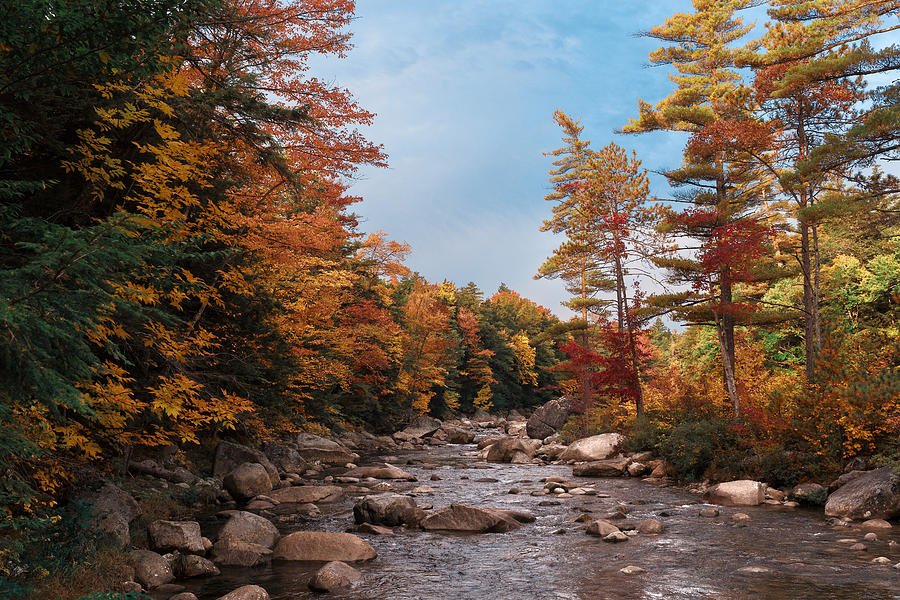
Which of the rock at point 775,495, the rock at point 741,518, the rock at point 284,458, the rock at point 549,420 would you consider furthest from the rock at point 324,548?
the rock at point 549,420

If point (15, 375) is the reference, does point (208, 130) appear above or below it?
above

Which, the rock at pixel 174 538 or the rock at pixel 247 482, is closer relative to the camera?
the rock at pixel 174 538

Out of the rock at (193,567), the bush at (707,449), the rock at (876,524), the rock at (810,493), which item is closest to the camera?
the rock at (193,567)

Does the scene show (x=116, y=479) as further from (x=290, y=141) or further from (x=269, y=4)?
(x=269, y=4)

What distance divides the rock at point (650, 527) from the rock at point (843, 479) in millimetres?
4464

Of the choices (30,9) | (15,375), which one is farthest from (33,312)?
(30,9)

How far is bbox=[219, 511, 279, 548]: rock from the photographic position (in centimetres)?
934

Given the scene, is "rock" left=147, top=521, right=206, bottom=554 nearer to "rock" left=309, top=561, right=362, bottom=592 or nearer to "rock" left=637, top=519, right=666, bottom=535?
"rock" left=309, top=561, right=362, bottom=592

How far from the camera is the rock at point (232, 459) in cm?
1481

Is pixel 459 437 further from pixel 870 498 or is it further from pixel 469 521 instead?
pixel 870 498

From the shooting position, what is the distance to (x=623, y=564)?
26.6 feet

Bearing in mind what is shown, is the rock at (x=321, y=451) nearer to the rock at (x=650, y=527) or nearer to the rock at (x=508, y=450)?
the rock at (x=508, y=450)

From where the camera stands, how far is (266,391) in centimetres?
1470

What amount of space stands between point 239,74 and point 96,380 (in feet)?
25.8
